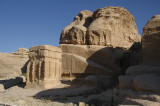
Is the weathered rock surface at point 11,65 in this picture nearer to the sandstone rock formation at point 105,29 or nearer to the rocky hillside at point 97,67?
the rocky hillside at point 97,67

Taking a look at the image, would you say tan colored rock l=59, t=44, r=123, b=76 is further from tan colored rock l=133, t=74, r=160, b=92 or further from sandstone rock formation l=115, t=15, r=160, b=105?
tan colored rock l=133, t=74, r=160, b=92

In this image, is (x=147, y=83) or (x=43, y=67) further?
(x=43, y=67)

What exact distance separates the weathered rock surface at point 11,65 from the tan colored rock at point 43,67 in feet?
34.3

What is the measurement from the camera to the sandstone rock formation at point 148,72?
6.34m

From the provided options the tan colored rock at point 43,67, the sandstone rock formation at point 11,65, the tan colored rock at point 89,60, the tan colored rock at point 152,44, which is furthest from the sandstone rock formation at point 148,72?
the sandstone rock formation at point 11,65

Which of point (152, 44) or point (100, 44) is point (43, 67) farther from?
point (152, 44)

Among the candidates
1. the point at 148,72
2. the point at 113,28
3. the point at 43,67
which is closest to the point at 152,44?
the point at 148,72

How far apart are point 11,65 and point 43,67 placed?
12216 millimetres

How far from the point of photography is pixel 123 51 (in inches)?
621

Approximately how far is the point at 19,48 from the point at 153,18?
20837 millimetres

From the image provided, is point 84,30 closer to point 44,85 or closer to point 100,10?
point 100,10

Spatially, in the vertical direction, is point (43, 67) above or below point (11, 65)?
below

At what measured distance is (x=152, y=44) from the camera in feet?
29.9

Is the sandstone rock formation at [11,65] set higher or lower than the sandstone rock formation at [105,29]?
lower
